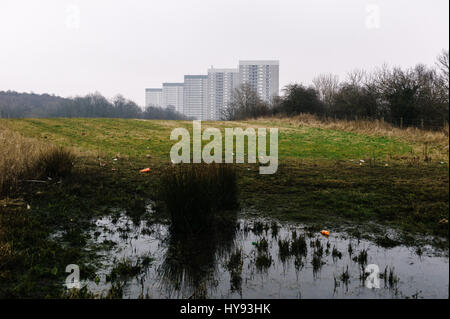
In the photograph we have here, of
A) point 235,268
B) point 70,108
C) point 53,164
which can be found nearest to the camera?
point 235,268

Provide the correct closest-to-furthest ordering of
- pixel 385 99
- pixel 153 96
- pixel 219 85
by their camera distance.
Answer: pixel 385 99 → pixel 219 85 → pixel 153 96

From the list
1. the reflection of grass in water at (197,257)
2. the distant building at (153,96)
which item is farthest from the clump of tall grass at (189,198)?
the distant building at (153,96)

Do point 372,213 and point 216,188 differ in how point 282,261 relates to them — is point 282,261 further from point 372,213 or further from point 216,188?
point 372,213

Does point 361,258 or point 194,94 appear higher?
point 194,94

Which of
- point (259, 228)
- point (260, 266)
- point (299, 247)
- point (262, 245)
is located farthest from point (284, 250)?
point (259, 228)

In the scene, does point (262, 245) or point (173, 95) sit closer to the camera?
point (262, 245)

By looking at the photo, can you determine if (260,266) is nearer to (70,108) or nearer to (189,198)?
(189,198)

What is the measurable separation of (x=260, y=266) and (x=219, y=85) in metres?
152

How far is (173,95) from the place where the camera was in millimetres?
183000

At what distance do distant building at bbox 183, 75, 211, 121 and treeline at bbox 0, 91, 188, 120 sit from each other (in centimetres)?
6570

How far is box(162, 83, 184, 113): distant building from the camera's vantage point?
7067 inches

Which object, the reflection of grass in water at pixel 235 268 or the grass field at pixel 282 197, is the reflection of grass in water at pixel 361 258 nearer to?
the grass field at pixel 282 197
